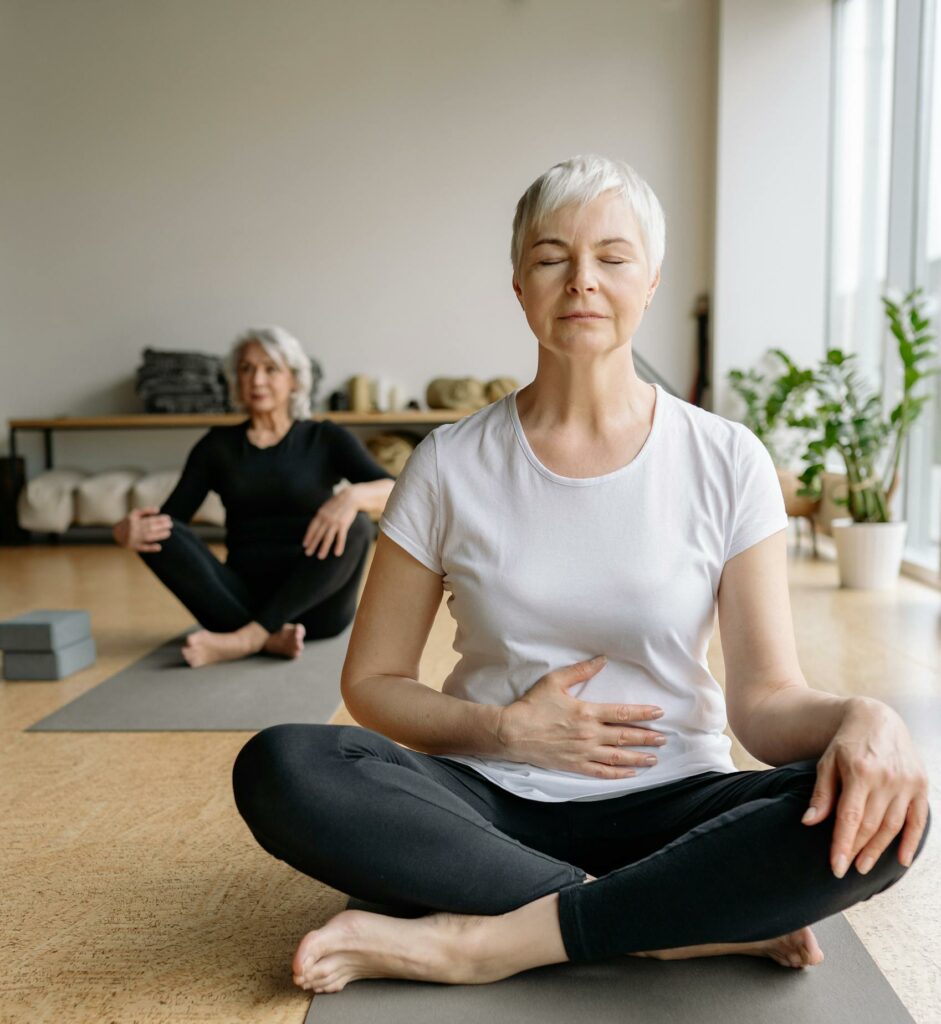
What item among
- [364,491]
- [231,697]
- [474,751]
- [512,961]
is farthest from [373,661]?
[364,491]

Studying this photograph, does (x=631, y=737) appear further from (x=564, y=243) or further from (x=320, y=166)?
(x=320, y=166)

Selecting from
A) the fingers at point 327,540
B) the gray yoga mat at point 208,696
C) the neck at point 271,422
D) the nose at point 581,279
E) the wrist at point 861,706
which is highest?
the nose at point 581,279

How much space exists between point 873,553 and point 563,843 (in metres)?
3.05

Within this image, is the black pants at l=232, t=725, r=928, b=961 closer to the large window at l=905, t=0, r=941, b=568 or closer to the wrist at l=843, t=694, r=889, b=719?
the wrist at l=843, t=694, r=889, b=719

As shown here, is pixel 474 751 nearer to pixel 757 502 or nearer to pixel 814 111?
pixel 757 502

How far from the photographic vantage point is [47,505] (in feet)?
20.0

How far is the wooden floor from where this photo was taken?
1.29m

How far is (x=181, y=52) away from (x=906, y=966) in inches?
249

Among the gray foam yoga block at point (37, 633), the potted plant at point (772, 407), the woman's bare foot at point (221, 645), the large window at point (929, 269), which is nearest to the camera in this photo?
the gray foam yoga block at point (37, 633)

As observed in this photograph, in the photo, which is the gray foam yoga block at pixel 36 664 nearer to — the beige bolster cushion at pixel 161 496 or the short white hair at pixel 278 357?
the short white hair at pixel 278 357

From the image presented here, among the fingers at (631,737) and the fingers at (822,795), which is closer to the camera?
the fingers at (822,795)

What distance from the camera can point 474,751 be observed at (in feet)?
4.50

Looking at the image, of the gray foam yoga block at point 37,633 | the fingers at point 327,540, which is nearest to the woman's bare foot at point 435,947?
the fingers at point 327,540

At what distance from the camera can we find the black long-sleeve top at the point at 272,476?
318 centimetres
